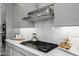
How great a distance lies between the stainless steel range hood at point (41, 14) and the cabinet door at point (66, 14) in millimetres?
106

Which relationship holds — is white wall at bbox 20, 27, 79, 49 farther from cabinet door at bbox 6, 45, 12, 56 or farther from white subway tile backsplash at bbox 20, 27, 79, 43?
cabinet door at bbox 6, 45, 12, 56

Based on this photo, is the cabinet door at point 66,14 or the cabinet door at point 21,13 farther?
the cabinet door at point 21,13

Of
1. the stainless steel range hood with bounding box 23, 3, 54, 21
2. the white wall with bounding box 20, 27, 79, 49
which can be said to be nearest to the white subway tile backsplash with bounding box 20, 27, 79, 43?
the white wall with bounding box 20, 27, 79, 49

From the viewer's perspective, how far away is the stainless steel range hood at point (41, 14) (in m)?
1.33

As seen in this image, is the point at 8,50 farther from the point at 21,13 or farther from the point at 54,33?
the point at 54,33

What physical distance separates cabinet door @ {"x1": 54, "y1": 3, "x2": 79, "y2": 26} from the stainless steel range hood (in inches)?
4.2

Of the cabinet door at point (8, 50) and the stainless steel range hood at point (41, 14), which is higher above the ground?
the stainless steel range hood at point (41, 14)

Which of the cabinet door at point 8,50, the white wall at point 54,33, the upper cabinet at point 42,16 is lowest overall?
the cabinet door at point 8,50

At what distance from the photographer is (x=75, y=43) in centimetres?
125

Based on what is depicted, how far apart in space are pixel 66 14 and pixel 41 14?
1.07 feet

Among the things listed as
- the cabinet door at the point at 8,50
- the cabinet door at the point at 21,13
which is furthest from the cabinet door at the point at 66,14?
the cabinet door at the point at 8,50

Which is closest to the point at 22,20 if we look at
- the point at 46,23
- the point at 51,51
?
the point at 46,23

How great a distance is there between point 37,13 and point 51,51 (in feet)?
1.54

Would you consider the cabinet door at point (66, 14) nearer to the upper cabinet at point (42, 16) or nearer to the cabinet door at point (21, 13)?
the upper cabinet at point (42, 16)
